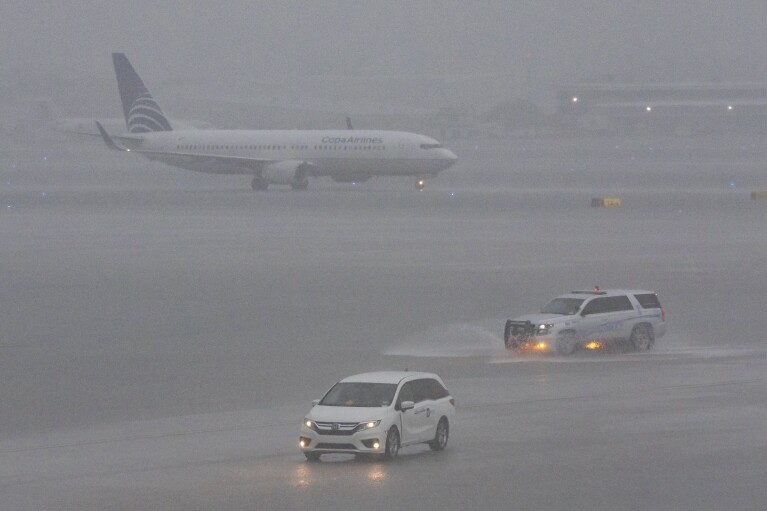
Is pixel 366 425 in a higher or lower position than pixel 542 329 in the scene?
lower

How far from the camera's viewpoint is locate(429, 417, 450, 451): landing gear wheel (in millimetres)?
25172

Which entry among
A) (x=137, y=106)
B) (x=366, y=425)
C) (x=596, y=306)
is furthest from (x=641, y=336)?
(x=137, y=106)

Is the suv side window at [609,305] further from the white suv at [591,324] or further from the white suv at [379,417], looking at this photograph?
the white suv at [379,417]

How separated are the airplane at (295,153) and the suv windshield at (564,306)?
6771cm

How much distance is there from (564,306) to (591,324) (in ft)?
3.61

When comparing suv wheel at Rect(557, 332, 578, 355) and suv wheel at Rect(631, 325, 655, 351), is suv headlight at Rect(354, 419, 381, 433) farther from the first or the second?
suv wheel at Rect(631, 325, 655, 351)

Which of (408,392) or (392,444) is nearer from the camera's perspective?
(392,444)

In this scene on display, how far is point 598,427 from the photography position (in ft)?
89.1

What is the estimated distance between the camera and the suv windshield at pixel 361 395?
24531 millimetres

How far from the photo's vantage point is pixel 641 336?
130 ft

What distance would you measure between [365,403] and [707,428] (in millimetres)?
6998

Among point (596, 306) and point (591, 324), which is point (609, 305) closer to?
point (596, 306)

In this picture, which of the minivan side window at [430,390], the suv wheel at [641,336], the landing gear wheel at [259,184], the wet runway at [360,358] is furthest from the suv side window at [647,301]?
the landing gear wheel at [259,184]

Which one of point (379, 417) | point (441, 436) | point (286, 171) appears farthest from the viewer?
point (286, 171)
